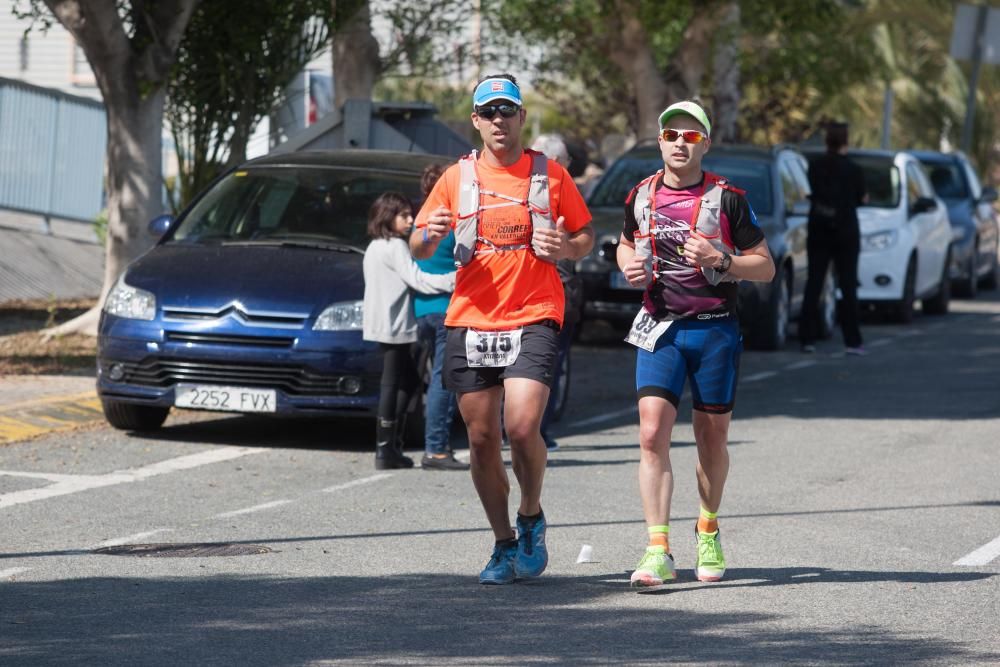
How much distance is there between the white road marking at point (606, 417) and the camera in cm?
1285

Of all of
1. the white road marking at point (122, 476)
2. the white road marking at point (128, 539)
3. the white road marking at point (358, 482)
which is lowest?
the white road marking at point (122, 476)

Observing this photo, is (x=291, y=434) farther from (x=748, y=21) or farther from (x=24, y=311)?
(x=748, y=21)

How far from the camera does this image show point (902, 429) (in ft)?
41.5

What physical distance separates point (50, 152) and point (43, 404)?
11271 millimetres

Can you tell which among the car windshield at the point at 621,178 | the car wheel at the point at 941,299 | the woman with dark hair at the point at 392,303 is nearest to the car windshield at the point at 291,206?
the woman with dark hair at the point at 392,303

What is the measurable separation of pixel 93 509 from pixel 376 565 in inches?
75.1

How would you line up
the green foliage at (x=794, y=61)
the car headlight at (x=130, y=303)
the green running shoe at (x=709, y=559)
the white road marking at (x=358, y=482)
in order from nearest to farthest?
1. the green running shoe at (x=709, y=559)
2. the white road marking at (x=358, y=482)
3. the car headlight at (x=130, y=303)
4. the green foliage at (x=794, y=61)

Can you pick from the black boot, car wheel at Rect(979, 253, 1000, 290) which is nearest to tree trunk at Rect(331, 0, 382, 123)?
the black boot

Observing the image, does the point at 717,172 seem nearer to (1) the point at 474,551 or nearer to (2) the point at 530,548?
(1) the point at 474,551

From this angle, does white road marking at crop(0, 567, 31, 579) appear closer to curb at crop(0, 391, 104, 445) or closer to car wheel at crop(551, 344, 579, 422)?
curb at crop(0, 391, 104, 445)

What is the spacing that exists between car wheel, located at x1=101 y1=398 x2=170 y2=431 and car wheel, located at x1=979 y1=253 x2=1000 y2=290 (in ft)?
Answer: 62.6

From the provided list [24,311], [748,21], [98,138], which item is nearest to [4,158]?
[98,138]

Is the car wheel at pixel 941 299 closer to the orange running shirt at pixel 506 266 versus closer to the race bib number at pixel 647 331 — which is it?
the race bib number at pixel 647 331

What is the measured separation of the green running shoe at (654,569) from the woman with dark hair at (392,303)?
3336 mm
